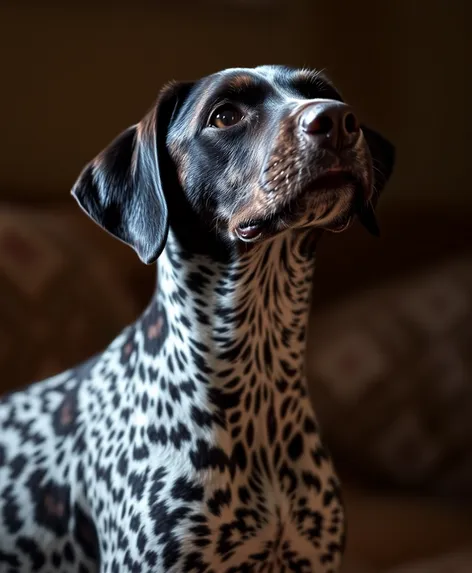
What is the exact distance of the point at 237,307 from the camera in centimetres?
109

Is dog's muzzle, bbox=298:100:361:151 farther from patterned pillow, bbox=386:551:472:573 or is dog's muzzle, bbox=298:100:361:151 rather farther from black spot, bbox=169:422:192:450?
patterned pillow, bbox=386:551:472:573

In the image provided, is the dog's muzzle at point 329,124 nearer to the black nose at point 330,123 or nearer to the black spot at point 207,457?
the black nose at point 330,123

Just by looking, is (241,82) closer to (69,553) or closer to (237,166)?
(237,166)

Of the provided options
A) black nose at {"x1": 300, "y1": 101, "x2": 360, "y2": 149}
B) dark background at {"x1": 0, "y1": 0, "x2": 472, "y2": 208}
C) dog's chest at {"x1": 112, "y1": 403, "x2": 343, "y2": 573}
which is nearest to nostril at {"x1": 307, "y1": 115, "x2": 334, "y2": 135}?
black nose at {"x1": 300, "y1": 101, "x2": 360, "y2": 149}

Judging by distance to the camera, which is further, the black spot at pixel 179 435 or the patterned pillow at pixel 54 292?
the patterned pillow at pixel 54 292

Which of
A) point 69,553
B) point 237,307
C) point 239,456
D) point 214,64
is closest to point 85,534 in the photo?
point 69,553

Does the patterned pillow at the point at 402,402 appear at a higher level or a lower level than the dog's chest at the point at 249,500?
lower

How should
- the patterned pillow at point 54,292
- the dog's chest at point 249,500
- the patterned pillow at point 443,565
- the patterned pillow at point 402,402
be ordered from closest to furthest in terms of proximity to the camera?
the dog's chest at point 249,500
the patterned pillow at point 443,565
the patterned pillow at point 54,292
the patterned pillow at point 402,402

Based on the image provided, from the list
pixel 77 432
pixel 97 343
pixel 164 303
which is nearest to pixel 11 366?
pixel 97 343

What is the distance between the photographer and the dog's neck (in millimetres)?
1083

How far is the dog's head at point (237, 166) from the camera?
3.16 feet

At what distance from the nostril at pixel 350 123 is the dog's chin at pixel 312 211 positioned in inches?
2.0

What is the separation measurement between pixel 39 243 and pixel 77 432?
66cm

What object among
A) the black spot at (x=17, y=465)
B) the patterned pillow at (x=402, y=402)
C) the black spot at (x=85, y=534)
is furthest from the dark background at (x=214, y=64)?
the black spot at (x=85, y=534)
